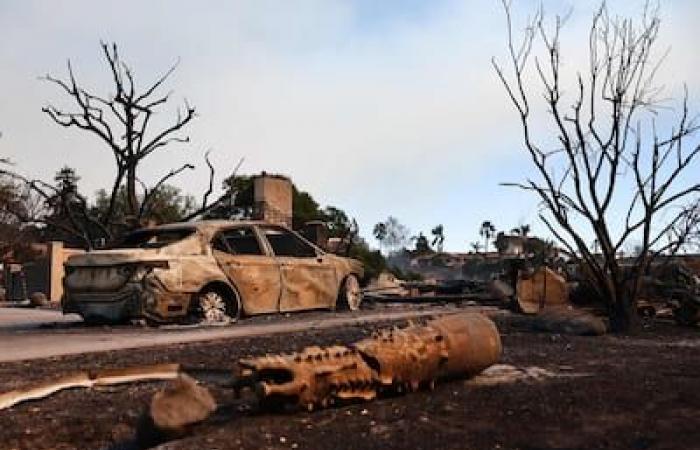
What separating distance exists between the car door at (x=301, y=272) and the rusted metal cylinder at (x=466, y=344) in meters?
7.16

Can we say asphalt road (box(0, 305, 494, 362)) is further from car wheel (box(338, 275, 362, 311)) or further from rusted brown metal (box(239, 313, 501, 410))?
rusted brown metal (box(239, 313, 501, 410))

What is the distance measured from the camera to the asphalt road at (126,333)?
8609mm

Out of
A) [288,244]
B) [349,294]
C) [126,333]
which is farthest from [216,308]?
[349,294]

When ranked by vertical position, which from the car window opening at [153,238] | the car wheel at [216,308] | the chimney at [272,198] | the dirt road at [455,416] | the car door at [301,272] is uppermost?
the chimney at [272,198]

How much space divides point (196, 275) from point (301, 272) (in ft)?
7.34

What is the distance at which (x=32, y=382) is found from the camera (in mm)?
6176

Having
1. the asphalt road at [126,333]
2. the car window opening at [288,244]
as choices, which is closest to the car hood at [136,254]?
the asphalt road at [126,333]

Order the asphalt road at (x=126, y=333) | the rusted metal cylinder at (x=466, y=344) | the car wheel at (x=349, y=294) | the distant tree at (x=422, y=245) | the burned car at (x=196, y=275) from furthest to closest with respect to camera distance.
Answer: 1. the distant tree at (x=422, y=245)
2. the car wheel at (x=349, y=294)
3. the burned car at (x=196, y=275)
4. the asphalt road at (x=126, y=333)
5. the rusted metal cylinder at (x=466, y=344)

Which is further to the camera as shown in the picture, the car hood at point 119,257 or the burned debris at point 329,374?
the car hood at point 119,257

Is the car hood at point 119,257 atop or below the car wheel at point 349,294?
atop

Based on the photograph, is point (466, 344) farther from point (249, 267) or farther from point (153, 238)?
point (153, 238)

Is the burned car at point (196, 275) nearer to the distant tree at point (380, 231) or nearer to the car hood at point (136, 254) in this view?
the car hood at point (136, 254)

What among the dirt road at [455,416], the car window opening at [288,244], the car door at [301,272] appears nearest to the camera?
the dirt road at [455,416]

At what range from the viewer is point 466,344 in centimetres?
563
